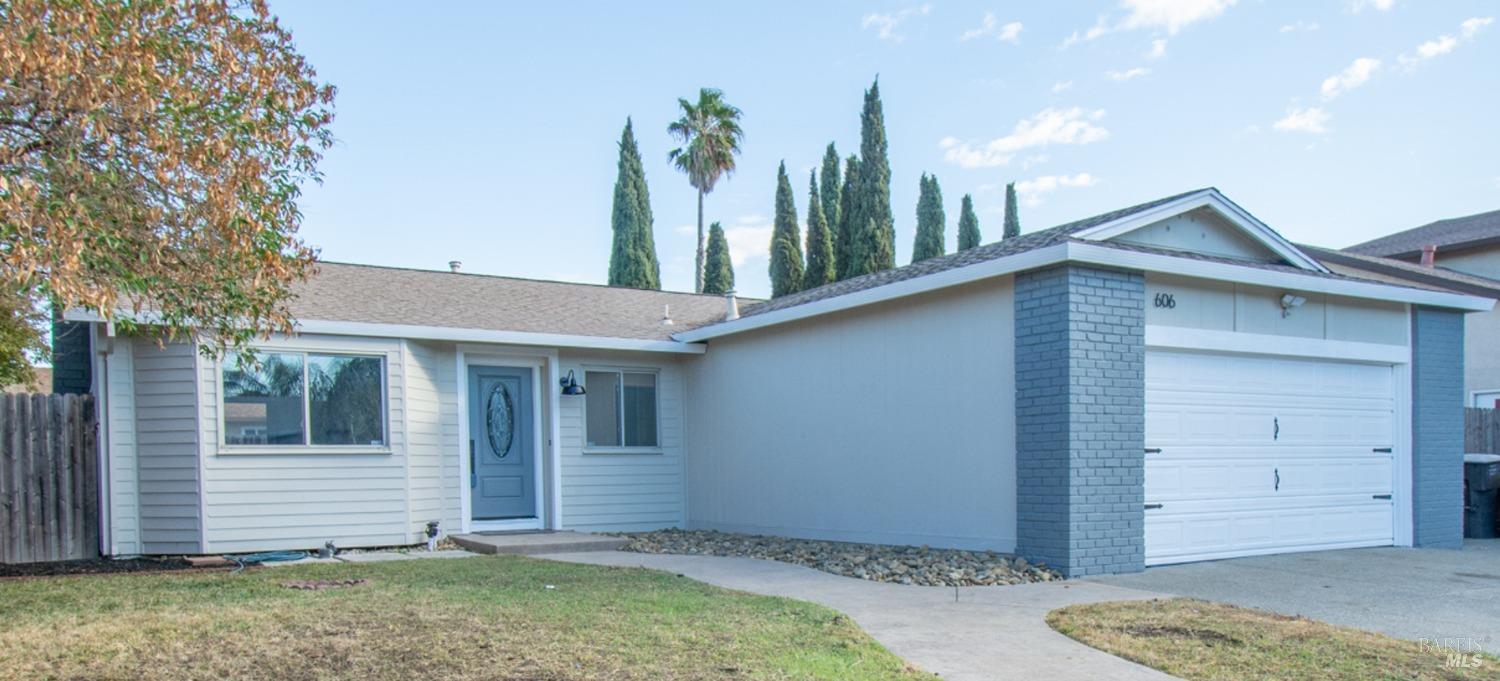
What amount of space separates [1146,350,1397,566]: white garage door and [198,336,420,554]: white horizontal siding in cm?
797

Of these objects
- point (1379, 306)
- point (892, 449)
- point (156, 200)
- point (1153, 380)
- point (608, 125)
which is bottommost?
point (892, 449)

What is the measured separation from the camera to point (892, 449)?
1046 cm

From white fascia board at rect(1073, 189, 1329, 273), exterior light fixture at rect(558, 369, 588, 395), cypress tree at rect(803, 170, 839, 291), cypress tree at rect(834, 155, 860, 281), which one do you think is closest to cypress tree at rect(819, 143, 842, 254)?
cypress tree at rect(834, 155, 860, 281)

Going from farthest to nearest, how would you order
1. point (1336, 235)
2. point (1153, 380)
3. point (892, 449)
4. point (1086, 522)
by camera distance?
point (1336, 235)
point (892, 449)
point (1153, 380)
point (1086, 522)

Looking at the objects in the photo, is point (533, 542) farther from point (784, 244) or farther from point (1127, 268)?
point (784, 244)

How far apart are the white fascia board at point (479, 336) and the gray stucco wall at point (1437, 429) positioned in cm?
842

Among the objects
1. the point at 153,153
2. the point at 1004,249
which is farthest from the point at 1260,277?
the point at 153,153

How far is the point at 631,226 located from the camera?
32969 mm

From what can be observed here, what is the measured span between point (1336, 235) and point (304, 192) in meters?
27.8

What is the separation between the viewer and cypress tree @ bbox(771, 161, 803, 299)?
3219cm

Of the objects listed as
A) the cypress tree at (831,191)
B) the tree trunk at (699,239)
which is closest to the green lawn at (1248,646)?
the cypress tree at (831,191)

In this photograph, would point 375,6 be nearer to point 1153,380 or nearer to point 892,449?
point 892,449

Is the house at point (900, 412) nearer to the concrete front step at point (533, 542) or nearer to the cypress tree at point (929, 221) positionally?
the concrete front step at point (533, 542)

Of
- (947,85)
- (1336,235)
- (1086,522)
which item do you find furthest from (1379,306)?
(1336,235)
